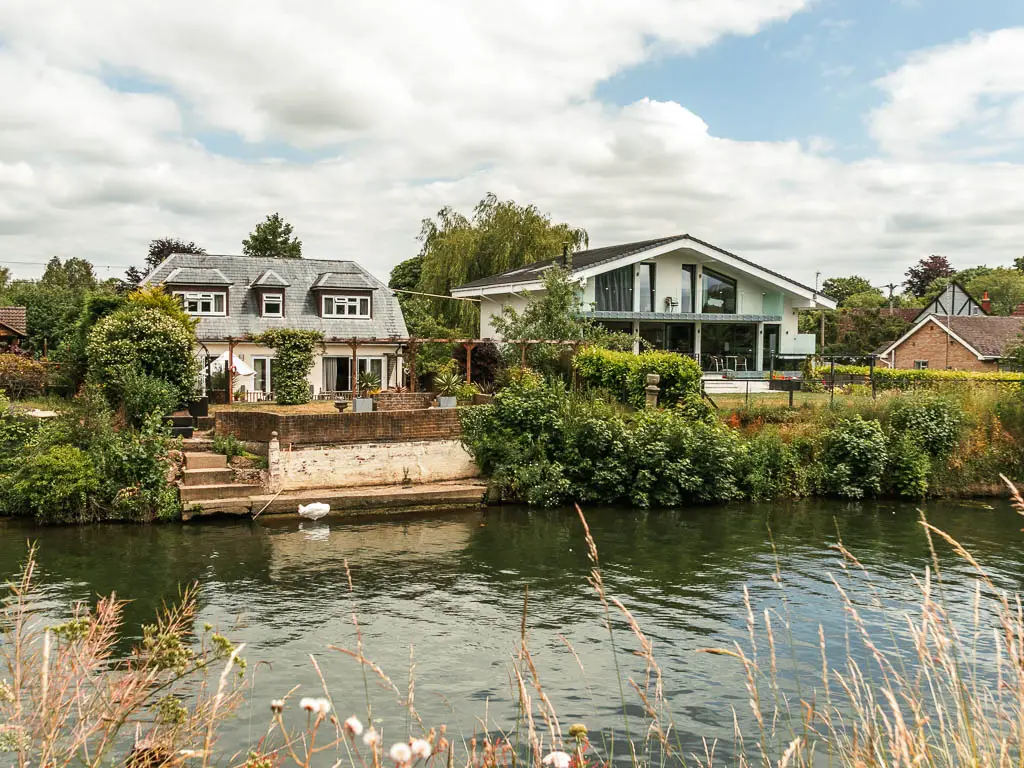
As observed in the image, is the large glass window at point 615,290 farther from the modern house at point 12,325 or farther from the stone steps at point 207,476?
the modern house at point 12,325

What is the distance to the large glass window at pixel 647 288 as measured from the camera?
Result: 34.7 meters

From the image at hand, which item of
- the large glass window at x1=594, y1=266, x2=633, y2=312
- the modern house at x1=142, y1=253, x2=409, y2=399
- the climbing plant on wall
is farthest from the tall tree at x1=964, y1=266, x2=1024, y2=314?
the climbing plant on wall

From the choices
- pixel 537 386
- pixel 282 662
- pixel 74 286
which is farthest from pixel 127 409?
pixel 74 286

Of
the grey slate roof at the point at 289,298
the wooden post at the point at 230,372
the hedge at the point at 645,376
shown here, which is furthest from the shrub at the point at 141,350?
the hedge at the point at 645,376

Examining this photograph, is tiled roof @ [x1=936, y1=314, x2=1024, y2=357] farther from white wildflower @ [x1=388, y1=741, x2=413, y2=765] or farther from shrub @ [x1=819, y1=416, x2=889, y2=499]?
white wildflower @ [x1=388, y1=741, x2=413, y2=765]

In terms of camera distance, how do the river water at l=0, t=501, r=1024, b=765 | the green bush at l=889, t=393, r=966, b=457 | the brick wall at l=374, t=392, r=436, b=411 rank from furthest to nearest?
1. the brick wall at l=374, t=392, r=436, b=411
2. the green bush at l=889, t=393, r=966, b=457
3. the river water at l=0, t=501, r=1024, b=765

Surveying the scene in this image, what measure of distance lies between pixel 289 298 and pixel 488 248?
35.5ft

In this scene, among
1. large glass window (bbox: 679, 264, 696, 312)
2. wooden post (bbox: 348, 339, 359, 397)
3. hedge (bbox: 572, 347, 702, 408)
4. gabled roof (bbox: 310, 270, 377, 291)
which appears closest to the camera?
hedge (bbox: 572, 347, 702, 408)

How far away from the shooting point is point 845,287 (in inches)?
3686

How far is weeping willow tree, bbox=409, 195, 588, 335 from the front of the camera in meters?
40.7

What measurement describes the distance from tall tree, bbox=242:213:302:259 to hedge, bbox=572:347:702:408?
32703 mm

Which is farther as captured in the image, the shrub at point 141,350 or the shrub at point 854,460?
the shrub at point 854,460

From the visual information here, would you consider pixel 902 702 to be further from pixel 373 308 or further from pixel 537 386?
pixel 373 308

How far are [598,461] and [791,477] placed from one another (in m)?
5.30
